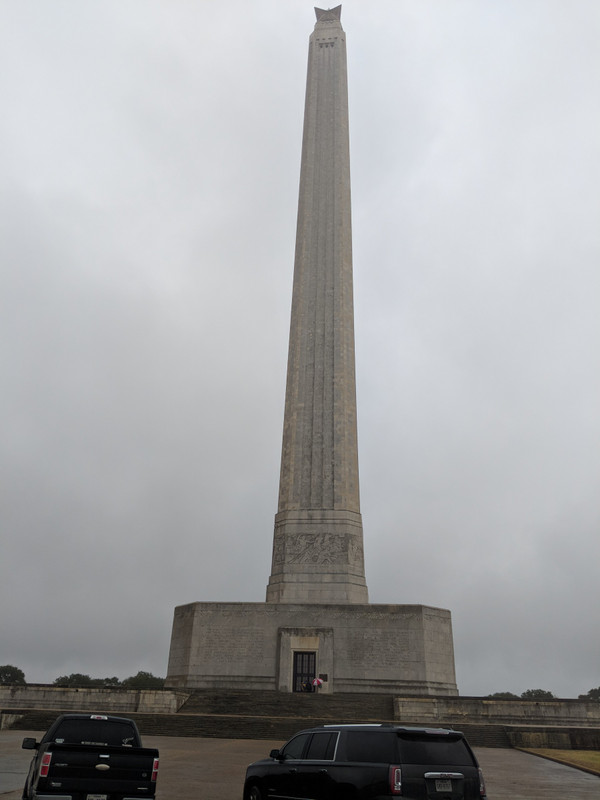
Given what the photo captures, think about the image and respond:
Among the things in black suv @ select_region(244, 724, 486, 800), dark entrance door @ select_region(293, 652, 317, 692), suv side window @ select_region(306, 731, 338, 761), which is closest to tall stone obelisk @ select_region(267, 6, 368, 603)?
dark entrance door @ select_region(293, 652, 317, 692)

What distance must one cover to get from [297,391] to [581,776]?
2780cm

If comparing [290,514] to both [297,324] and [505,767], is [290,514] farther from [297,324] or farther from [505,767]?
[505,767]

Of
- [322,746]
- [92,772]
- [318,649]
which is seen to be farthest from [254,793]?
[318,649]

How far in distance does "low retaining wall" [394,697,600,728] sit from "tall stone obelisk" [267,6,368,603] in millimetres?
8268

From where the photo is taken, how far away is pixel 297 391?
129 feet

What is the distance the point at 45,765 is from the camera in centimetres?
739

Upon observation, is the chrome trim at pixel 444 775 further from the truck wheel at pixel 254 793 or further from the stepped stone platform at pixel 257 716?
the stepped stone platform at pixel 257 716

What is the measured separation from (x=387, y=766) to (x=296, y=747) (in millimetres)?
2013

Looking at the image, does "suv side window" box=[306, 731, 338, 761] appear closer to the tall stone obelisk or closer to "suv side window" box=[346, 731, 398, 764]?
"suv side window" box=[346, 731, 398, 764]

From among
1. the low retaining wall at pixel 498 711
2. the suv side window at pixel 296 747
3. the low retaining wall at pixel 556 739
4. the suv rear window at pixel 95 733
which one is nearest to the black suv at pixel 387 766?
the suv side window at pixel 296 747

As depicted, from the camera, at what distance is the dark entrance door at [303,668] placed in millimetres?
30406

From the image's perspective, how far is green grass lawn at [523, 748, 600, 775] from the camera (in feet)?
50.0

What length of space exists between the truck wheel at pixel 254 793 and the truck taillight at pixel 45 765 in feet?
8.71

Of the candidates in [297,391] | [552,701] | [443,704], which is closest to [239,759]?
[443,704]
